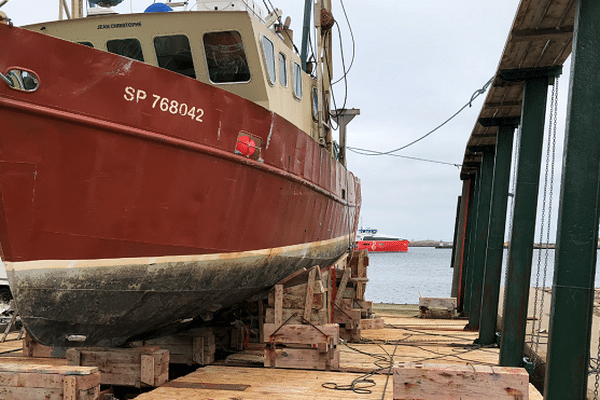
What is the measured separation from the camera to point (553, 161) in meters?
5.95

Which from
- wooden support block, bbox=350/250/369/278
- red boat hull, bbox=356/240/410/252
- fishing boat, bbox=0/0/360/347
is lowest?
red boat hull, bbox=356/240/410/252

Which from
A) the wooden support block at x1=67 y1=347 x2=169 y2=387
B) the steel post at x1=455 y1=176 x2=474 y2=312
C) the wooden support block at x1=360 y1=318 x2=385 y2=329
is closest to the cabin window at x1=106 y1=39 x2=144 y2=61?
the wooden support block at x1=67 y1=347 x2=169 y2=387

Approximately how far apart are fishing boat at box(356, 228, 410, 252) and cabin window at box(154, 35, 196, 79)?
8667 centimetres

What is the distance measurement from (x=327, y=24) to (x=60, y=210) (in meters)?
7.35

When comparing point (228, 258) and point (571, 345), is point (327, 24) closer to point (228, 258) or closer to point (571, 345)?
point (228, 258)

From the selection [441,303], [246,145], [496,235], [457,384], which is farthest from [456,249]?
[457,384]

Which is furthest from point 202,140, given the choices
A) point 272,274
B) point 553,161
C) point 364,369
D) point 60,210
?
point 553,161

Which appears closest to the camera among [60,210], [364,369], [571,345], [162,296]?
[571,345]

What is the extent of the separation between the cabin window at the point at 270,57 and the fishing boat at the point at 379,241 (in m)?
86.4

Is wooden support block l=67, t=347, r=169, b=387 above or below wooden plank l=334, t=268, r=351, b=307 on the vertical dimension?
below

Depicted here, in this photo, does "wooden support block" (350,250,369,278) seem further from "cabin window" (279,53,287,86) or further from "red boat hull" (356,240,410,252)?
"red boat hull" (356,240,410,252)

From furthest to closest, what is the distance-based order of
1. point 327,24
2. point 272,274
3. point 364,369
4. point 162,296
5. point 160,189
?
point 327,24 → point 272,274 → point 364,369 → point 162,296 → point 160,189

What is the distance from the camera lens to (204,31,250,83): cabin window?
636 centimetres

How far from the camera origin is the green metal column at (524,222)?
6289mm
